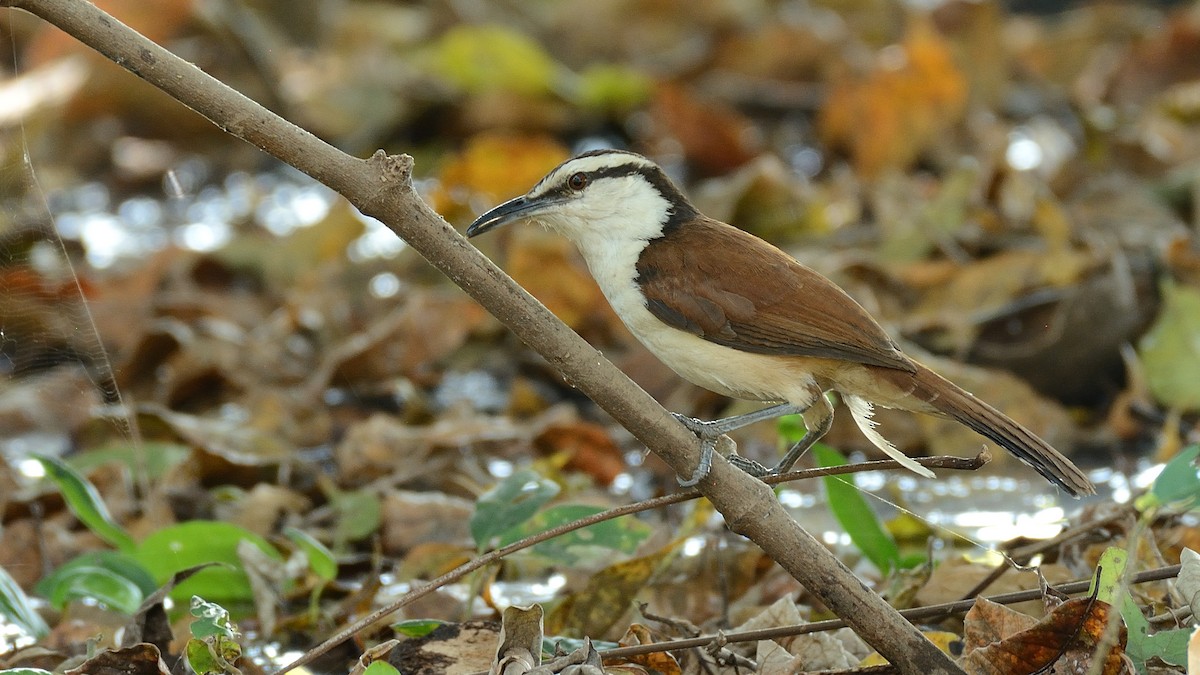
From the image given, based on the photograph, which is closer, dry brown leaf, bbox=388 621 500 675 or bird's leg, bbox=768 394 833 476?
dry brown leaf, bbox=388 621 500 675

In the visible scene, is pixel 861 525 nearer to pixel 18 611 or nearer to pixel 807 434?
pixel 807 434

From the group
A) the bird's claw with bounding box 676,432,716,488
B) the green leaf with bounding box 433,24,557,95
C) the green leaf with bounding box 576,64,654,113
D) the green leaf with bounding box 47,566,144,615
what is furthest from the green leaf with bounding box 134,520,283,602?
the green leaf with bounding box 576,64,654,113

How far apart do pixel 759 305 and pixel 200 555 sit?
158 cm

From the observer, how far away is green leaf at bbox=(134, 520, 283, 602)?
11.4ft

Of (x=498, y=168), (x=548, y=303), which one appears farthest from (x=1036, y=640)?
(x=498, y=168)

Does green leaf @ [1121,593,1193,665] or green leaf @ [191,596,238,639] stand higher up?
green leaf @ [191,596,238,639]

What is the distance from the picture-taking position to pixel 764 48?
8.59 metres

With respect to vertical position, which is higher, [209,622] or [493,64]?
[493,64]

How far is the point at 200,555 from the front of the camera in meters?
3.49

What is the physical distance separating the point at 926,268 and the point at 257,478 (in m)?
2.79

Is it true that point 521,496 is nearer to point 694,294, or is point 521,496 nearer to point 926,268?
point 694,294

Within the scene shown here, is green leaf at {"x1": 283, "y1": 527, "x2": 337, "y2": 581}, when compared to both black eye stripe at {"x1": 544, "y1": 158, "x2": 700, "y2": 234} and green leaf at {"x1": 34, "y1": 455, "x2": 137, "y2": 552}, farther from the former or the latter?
black eye stripe at {"x1": 544, "y1": 158, "x2": 700, "y2": 234}

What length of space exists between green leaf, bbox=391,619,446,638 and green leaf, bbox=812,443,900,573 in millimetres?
1016

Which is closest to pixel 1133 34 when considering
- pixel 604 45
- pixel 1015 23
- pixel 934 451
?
pixel 1015 23
